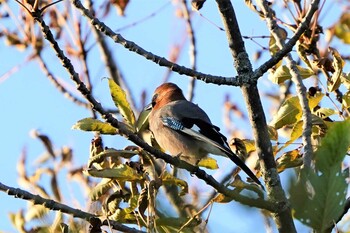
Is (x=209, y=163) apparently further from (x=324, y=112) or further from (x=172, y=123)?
(x=172, y=123)

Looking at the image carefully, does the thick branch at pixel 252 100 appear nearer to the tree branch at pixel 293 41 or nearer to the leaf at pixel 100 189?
the tree branch at pixel 293 41

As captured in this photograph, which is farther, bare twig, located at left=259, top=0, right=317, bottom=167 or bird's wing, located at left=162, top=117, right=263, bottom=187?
bird's wing, located at left=162, top=117, right=263, bottom=187

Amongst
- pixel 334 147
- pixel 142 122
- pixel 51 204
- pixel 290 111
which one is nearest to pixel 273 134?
pixel 290 111

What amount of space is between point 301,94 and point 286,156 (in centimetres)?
37

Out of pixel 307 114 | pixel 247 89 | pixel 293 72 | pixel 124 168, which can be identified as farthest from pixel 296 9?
pixel 124 168

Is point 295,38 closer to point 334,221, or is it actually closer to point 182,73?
point 182,73

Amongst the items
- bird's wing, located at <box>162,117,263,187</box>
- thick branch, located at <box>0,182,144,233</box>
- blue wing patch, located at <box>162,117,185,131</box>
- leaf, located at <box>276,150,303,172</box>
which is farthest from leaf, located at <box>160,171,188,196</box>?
blue wing patch, located at <box>162,117,185,131</box>

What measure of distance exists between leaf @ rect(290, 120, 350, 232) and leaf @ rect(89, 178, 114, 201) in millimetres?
1689

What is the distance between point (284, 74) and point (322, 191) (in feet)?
8.25

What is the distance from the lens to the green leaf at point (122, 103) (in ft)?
8.55

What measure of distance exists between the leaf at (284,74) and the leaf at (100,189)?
1.08 meters

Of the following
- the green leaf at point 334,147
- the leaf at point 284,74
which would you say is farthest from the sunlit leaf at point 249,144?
the green leaf at point 334,147

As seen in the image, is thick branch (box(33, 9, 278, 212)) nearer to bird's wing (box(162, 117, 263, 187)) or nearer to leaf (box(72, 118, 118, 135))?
leaf (box(72, 118, 118, 135))

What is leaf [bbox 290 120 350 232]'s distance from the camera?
707 mm
